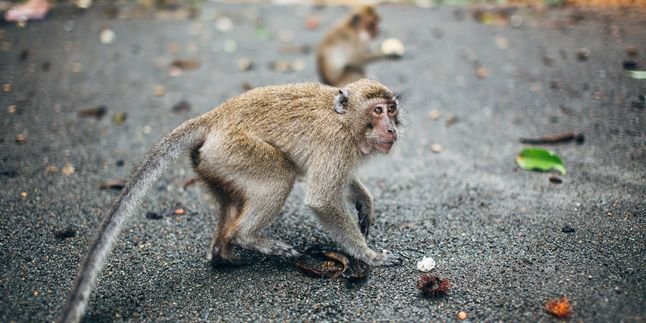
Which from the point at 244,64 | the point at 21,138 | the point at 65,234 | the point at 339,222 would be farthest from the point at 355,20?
the point at 65,234

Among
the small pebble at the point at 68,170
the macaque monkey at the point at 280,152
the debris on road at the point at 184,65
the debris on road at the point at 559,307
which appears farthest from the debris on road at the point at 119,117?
the debris on road at the point at 559,307

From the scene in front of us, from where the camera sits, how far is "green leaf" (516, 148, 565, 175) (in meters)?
4.65

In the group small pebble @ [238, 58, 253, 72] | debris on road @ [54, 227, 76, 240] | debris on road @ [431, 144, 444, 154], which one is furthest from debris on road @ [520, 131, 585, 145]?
debris on road @ [54, 227, 76, 240]

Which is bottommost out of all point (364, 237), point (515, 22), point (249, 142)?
point (515, 22)

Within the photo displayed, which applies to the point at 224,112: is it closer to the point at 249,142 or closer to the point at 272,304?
the point at 249,142

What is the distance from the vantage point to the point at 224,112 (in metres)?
3.57

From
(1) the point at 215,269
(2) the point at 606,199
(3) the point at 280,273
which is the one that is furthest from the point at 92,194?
(2) the point at 606,199

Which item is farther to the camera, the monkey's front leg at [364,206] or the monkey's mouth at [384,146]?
the monkey's front leg at [364,206]

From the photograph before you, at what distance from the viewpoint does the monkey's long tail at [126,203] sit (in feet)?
8.75

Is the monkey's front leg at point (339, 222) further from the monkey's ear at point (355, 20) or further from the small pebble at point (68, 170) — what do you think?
the monkey's ear at point (355, 20)

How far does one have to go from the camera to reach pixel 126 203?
9.80 ft

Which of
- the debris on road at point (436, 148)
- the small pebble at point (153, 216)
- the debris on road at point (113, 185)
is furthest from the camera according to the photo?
the debris on road at point (436, 148)

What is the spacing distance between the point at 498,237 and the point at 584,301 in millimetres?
854

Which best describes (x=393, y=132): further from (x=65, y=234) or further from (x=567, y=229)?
(x=65, y=234)
